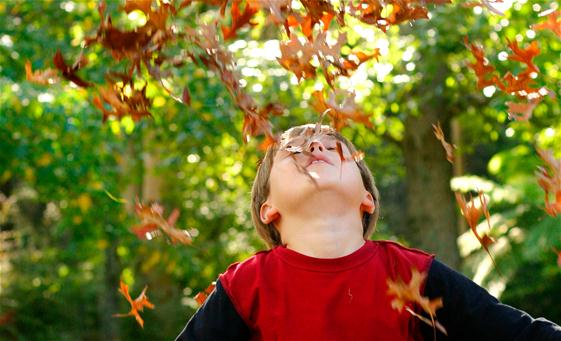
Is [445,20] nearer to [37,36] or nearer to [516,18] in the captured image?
[516,18]

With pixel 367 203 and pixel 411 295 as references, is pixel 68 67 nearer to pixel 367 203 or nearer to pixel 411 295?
pixel 367 203

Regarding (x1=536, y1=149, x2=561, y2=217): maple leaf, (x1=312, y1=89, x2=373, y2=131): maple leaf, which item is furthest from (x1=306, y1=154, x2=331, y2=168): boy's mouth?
(x1=536, y1=149, x2=561, y2=217): maple leaf

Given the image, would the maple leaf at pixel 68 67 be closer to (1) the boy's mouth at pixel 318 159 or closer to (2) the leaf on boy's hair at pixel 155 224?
(2) the leaf on boy's hair at pixel 155 224

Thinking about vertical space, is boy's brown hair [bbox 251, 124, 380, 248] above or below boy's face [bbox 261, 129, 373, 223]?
below

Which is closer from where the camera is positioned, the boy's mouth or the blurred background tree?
the boy's mouth

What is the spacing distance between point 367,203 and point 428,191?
8322mm

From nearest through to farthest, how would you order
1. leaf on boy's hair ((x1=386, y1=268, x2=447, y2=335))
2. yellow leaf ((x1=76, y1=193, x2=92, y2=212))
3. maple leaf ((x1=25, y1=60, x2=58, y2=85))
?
leaf on boy's hair ((x1=386, y1=268, x2=447, y2=335)) < maple leaf ((x1=25, y1=60, x2=58, y2=85)) < yellow leaf ((x1=76, y1=193, x2=92, y2=212))

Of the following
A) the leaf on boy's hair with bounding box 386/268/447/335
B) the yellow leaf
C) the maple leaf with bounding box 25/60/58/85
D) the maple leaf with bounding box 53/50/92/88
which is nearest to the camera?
the leaf on boy's hair with bounding box 386/268/447/335

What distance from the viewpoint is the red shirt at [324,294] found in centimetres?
225

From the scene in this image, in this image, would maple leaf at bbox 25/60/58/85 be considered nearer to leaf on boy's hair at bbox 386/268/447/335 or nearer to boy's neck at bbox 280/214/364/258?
boy's neck at bbox 280/214/364/258

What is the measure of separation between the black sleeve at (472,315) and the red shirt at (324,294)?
0.17 feet

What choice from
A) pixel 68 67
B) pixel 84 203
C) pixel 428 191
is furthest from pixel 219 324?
pixel 428 191

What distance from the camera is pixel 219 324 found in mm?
2338

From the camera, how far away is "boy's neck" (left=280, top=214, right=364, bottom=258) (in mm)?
2340
